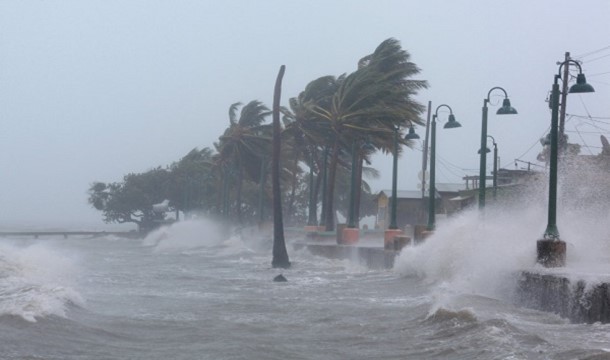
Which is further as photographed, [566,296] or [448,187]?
[448,187]

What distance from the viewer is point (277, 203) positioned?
3547 cm

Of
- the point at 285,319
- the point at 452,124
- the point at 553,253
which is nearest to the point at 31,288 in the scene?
the point at 285,319

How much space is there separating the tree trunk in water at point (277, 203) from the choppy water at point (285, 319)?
27.7 ft

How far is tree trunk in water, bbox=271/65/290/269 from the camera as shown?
33.6 meters

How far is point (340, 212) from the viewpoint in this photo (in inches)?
3738

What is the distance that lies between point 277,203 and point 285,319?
66.3 feet

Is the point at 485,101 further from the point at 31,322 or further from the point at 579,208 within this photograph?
the point at 31,322

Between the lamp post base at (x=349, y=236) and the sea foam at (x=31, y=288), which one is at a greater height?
the lamp post base at (x=349, y=236)

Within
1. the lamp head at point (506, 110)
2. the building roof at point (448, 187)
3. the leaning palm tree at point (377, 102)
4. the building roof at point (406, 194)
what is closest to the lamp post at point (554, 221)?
the lamp head at point (506, 110)

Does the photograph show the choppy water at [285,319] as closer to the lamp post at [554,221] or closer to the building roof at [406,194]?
the lamp post at [554,221]

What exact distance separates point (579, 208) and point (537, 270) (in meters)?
11.9

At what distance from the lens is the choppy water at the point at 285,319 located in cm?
1118

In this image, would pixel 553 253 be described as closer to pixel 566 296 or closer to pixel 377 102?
pixel 566 296

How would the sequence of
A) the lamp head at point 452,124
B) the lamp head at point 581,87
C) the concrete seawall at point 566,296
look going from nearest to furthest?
the concrete seawall at point 566,296
the lamp head at point 581,87
the lamp head at point 452,124
